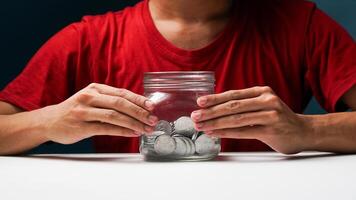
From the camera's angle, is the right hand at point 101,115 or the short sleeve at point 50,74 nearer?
the right hand at point 101,115

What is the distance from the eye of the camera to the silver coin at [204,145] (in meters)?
0.87

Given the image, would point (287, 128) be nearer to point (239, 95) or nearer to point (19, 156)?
point (239, 95)

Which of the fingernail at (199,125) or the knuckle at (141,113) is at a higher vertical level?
the knuckle at (141,113)

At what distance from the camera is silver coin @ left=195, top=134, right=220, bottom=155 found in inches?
34.3

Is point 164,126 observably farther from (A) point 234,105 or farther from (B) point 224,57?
(B) point 224,57

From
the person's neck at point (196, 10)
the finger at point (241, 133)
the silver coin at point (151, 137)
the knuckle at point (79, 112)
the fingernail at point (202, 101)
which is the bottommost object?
the silver coin at point (151, 137)

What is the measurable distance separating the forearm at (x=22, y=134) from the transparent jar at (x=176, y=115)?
0.22 metres

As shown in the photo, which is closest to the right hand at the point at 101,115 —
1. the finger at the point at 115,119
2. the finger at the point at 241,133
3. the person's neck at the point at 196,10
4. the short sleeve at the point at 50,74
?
the finger at the point at 115,119

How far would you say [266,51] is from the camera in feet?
4.05

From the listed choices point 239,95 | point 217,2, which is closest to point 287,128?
point 239,95

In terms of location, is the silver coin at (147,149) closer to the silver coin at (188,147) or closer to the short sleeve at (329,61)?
the silver coin at (188,147)

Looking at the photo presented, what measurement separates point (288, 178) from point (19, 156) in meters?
0.53

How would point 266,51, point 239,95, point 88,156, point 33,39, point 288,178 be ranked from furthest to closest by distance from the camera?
point 33,39 → point 266,51 → point 88,156 → point 239,95 → point 288,178

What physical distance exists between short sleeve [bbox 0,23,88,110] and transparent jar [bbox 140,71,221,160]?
0.38 metres
